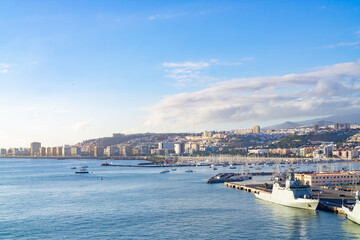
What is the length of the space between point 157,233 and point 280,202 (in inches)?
395

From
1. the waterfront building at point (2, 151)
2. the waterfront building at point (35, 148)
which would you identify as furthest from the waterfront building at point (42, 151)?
the waterfront building at point (2, 151)

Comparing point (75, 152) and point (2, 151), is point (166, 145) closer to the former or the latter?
point (75, 152)

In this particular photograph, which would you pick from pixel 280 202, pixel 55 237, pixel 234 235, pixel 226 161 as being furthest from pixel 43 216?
pixel 226 161

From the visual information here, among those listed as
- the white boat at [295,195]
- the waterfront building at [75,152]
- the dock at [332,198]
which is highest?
the waterfront building at [75,152]

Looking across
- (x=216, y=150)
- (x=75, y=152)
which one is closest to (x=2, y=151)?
(x=75, y=152)

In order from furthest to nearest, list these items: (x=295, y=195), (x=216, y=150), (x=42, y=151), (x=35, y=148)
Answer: (x=35, y=148) → (x=42, y=151) → (x=216, y=150) → (x=295, y=195)

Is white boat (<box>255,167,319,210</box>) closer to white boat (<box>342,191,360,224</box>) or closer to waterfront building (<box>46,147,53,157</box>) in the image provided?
white boat (<box>342,191,360,224</box>)

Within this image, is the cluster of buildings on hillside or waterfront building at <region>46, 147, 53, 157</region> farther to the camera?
waterfront building at <region>46, 147, 53, 157</region>

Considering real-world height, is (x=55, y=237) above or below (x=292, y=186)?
below

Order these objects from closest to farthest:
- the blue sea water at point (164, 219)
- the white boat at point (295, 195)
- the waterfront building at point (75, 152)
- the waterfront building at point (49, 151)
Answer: the blue sea water at point (164, 219) < the white boat at point (295, 195) < the waterfront building at point (75, 152) < the waterfront building at point (49, 151)

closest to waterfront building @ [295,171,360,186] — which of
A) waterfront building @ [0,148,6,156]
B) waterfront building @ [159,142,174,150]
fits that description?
waterfront building @ [159,142,174,150]

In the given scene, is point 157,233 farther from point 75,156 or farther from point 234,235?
point 75,156

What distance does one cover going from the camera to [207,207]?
84.7 feet

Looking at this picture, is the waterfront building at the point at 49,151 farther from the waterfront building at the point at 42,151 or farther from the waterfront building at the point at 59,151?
the waterfront building at the point at 59,151
